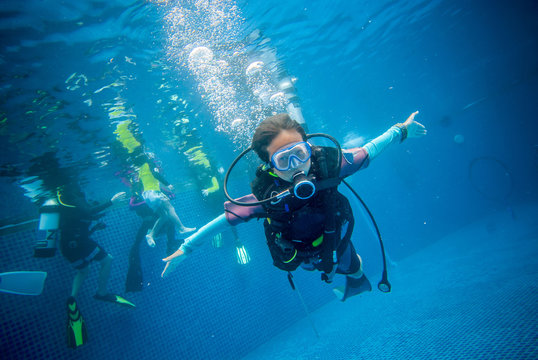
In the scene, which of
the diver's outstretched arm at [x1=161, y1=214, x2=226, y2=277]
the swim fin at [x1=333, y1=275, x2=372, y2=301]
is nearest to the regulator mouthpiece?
the diver's outstretched arm at [x1=161, y1=214, x2=226, y2=277]

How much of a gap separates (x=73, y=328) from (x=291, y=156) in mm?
8059

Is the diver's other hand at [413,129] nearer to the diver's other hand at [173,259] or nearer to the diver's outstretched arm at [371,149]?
the diver's outstretched arm at [371,149]

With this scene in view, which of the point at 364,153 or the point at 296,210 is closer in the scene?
the point at 296,210

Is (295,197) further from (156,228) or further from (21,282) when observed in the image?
(21,282)

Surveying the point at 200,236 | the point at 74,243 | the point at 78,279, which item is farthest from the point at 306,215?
the point at 78,279

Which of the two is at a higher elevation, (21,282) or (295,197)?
(21,282)

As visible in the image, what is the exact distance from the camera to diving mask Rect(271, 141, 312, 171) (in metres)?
2.55

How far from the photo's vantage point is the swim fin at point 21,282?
5797 millimetres

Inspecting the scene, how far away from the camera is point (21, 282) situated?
19.9 feet

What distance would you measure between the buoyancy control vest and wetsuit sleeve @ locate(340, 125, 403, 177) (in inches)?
15.8

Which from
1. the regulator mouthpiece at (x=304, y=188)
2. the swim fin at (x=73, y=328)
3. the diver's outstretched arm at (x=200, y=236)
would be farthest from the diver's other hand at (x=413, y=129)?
the swim fin at (x=73, y=328)

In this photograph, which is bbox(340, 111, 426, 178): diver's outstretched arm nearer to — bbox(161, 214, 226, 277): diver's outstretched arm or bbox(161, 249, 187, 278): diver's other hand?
bbox(161, 214, 226, 277): diver's outstretched arm

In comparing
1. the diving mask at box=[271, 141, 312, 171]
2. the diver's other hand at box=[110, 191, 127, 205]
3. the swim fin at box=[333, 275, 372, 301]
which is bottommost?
the swim fin at box=[333, 275, 372, 301]

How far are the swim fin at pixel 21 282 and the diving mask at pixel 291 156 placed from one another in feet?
26.9
